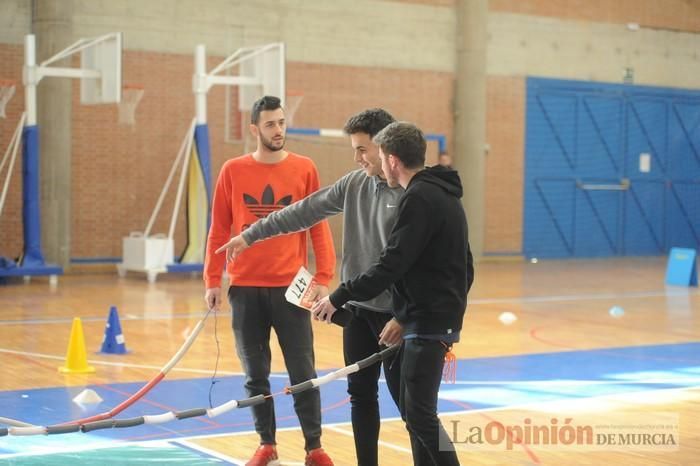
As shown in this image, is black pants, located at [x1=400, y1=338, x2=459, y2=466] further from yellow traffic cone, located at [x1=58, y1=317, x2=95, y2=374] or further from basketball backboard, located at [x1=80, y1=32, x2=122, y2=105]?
basketball backboard, located at [x1=80, y1=32, x2=122, y2=105]

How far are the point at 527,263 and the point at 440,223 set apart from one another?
18989mm

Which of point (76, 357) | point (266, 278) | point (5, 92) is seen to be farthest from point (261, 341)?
point (5, 92)

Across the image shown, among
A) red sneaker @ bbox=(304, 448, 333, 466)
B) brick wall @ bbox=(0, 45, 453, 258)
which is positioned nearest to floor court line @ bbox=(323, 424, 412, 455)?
red sneaker @ bbox=(304, 448, 333, 466)

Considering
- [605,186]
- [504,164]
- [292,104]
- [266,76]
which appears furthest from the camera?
[605,186]

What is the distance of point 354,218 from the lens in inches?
212

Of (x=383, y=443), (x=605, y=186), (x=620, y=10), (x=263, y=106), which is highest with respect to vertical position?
(x=620, y=10)

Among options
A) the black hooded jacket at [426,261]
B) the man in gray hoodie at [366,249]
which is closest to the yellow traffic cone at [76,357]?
the man in gray hoodie at [366,249]

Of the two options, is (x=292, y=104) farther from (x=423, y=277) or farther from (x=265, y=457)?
(x=423, y=277)

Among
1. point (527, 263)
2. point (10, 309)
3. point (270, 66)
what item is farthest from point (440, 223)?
point (527, 263)

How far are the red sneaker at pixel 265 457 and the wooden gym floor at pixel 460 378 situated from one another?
6.4 inches

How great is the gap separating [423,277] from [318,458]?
5.23 feet

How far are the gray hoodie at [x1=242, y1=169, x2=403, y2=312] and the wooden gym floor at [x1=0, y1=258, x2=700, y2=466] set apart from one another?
138 cm

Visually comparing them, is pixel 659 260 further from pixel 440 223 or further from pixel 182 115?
pixel 440 223

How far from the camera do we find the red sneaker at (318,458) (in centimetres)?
585
